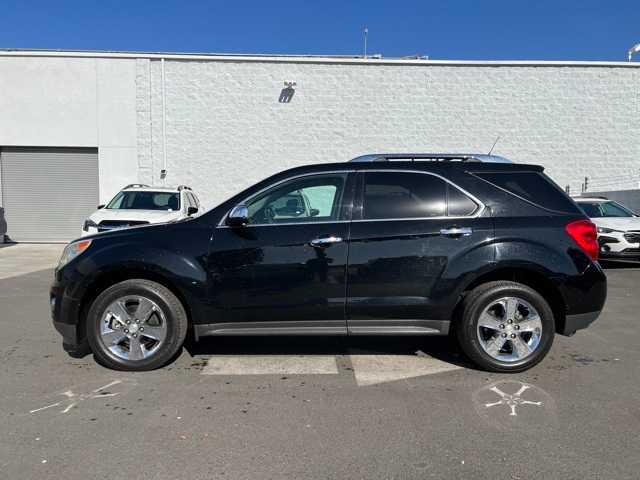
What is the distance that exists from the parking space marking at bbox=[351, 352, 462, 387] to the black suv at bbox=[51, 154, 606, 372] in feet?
1.20

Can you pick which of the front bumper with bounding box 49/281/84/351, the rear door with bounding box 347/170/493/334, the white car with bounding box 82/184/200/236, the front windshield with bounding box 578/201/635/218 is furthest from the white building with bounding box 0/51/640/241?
the rear door with bounding box 347/170/493/334

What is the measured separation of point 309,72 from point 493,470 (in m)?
15.3

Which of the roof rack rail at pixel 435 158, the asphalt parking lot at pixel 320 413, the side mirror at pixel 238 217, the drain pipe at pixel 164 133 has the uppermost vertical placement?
the drain pipe at pixel 164 133

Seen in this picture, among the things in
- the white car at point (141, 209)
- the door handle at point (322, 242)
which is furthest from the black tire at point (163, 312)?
the white car at point (141, 209)

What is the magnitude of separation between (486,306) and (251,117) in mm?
13532

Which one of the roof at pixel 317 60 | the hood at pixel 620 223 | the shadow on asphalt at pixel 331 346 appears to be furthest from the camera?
the roof at pixel 317 60

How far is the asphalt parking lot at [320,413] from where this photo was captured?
2873 millimetres

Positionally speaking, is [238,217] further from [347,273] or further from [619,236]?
[619,236]

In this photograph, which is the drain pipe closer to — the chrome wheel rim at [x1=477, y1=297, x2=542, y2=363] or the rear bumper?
the chrome wheel rim at [x1=477, y1=297, x2=542, y2=363]

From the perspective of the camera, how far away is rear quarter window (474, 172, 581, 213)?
4410mm

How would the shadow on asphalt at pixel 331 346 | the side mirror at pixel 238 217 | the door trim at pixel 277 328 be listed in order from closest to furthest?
the side mirror at pixel 238 217 → the door trim at pixel 277 328 → the shadow on asphalt at pixel 331 346

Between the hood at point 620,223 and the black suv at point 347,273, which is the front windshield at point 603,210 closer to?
the hood at point 620,223

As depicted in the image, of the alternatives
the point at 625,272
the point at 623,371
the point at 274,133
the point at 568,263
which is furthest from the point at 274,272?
the point at 274,133

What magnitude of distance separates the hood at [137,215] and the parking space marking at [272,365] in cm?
549
